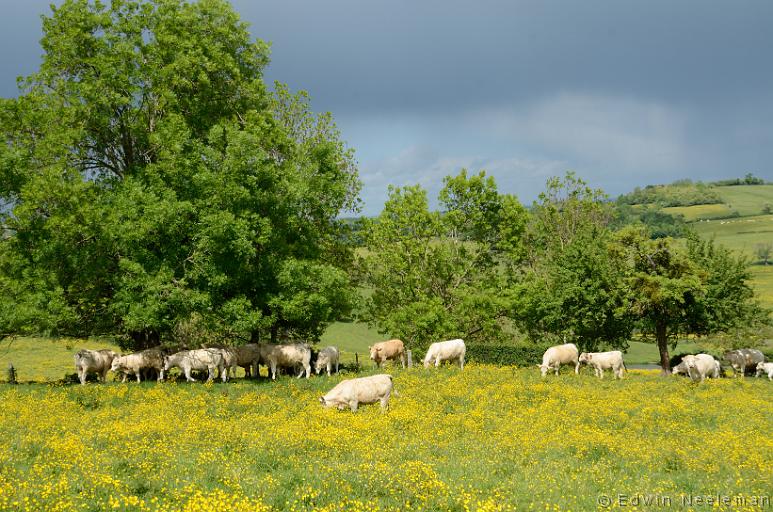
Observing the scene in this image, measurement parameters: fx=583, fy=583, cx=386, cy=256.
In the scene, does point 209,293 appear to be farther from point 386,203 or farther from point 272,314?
point 386,203

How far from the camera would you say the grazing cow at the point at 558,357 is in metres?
35.8

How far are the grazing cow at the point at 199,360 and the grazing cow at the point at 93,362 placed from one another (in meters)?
3.51

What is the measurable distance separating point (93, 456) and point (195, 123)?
2248cm

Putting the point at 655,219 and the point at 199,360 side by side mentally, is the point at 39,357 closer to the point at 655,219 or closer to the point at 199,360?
the point at 199,360

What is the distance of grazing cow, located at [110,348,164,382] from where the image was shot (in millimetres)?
30234

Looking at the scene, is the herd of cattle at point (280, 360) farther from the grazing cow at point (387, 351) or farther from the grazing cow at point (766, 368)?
the grazing cow at point (766, 368)

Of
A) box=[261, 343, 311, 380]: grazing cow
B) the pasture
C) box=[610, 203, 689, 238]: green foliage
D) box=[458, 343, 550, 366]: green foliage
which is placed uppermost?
box=[610, 203, 689, 238]: green foliage

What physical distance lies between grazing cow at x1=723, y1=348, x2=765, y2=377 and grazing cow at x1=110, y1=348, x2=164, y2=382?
4078 centimetres

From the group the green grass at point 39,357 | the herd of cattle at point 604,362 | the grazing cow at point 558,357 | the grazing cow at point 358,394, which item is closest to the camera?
the grazing cow at point 358,394

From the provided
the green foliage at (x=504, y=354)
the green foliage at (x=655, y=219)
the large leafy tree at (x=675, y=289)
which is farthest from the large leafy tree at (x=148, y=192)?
the green foliage at (x=655, y=219)

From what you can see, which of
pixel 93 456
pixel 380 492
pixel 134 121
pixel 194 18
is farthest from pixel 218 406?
pixel 194 18

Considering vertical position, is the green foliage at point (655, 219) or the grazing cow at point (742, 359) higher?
the green foliage at point (655, 219)

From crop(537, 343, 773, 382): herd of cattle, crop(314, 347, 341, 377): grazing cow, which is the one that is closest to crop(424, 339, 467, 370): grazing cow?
crop(537, 343, 773, 382): herd of cattle

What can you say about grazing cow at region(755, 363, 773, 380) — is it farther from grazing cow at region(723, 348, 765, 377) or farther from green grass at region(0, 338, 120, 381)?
green grass at region(0, 338, 120, 381)
